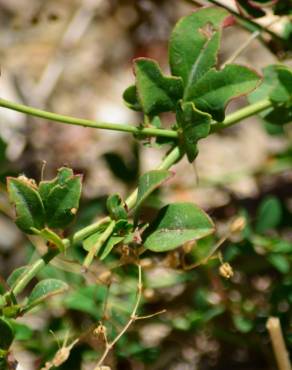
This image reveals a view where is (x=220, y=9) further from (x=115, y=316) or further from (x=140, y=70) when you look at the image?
(x=115, y=316)

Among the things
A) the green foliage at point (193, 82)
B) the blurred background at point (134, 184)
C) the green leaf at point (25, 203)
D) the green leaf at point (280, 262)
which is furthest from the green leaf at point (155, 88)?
the green leaf at point (280, 262)

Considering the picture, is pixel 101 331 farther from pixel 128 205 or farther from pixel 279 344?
pixel 279 344

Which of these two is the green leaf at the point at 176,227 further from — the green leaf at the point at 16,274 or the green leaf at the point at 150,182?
the green leaf at the point at 16,274

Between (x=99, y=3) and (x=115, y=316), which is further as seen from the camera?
(x=99, y=3)

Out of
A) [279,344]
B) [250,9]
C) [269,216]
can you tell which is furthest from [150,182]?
[269,216]

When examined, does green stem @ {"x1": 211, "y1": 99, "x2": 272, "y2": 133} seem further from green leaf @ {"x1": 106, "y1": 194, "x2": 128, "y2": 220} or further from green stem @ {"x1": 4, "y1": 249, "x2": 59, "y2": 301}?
green stem @ {"x1": 4, "y1": 249, "x2": 59, "y2": 301}

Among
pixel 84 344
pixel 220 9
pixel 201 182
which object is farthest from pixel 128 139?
pixel 220 9
